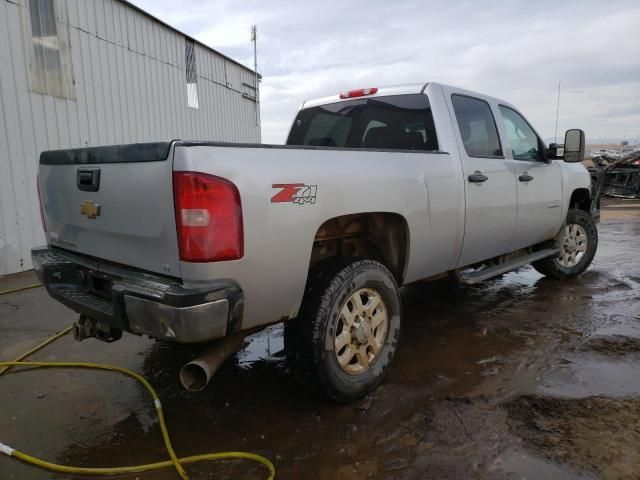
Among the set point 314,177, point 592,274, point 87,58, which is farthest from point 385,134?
point 87,58

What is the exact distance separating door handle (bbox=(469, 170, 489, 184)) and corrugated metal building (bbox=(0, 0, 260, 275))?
5908mm

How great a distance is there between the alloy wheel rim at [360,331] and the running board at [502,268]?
3.54 ft

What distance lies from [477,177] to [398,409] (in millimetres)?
1836

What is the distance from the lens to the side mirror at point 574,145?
449cm

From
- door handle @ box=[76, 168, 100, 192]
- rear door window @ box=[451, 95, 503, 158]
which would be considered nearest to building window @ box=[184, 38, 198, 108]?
rear door window @ box=[451, 95, 503, 158]

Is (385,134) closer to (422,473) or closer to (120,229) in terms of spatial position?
(120,229)

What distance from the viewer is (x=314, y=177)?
7.90 feet

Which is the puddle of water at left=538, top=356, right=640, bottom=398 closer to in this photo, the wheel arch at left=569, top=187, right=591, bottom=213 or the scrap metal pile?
the wheel arch at left=569, top=187, right=591, bottom=213

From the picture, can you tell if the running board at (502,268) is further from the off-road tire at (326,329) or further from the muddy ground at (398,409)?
the off-road tire at (326,329)

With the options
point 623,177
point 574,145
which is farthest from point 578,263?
point 623,177

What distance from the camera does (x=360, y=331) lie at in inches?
109

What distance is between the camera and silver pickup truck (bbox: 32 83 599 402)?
2062 millimetres

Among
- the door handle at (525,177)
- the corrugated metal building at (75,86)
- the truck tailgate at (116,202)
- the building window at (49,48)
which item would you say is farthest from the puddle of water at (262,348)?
the building window at (49,48)

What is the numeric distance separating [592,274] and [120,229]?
557 centimetres
